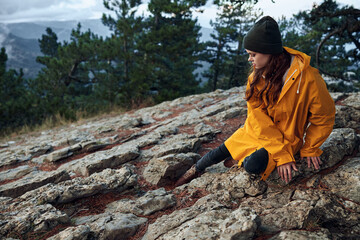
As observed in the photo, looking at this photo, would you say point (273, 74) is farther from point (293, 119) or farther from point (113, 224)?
point (113, 224)

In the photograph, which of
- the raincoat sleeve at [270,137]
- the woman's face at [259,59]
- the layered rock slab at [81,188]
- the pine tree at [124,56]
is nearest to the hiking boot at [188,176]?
the layered rock slab at [81,188]

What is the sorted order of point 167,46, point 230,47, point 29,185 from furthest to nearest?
point 230,47 → point 167,46 → point 29,185

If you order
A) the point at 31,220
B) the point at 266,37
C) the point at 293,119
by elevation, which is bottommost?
the point at 31,220

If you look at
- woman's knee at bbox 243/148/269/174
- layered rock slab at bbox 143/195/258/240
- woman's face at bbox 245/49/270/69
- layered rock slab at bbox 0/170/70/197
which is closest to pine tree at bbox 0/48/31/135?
layered rock slab at bbox 0/170/70/197

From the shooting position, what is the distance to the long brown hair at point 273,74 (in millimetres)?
2271

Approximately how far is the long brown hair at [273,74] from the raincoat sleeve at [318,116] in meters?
0.29

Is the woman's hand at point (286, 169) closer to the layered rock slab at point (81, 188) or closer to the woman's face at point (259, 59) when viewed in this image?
the woman's face at point (259, 59)

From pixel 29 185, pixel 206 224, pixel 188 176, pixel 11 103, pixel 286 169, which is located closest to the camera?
pixel 206 224

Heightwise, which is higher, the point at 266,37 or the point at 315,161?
the point at 266,37

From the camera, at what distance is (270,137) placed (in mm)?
2439

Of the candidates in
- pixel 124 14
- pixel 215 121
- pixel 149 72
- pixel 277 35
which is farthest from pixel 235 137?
pixel 124 14

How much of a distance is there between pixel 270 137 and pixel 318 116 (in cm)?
48

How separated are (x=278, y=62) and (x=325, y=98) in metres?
0.54

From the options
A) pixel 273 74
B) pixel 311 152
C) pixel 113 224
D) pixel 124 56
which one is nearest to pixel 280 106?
pixel 273 74
